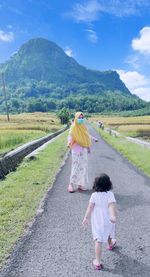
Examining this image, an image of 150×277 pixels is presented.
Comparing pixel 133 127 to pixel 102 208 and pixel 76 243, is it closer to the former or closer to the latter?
pixel 76 243

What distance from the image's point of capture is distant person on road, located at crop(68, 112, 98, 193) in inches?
446

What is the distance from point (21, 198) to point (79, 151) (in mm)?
2410

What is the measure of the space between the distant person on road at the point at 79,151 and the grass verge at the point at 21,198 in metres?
0.91

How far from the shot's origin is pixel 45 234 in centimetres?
714

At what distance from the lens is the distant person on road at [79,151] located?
11334mm

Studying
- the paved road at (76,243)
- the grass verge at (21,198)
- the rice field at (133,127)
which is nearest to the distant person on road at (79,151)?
the paved road at (76,243)

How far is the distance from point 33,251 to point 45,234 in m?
0.90

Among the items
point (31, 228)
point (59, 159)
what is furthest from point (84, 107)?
point (31, 228)

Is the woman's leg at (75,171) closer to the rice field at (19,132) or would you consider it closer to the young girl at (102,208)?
the young girl at (102,208)

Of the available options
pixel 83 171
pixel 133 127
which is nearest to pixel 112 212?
pixel 83 171

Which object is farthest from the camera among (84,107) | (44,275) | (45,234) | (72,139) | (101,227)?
(84,107)

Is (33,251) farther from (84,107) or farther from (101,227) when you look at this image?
(84,107)

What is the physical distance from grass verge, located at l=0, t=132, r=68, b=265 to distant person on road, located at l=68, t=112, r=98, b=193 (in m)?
0.91

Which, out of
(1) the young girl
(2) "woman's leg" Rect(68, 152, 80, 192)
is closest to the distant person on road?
(2) "woman's leg" Rect(68, 152, 80, 192)
